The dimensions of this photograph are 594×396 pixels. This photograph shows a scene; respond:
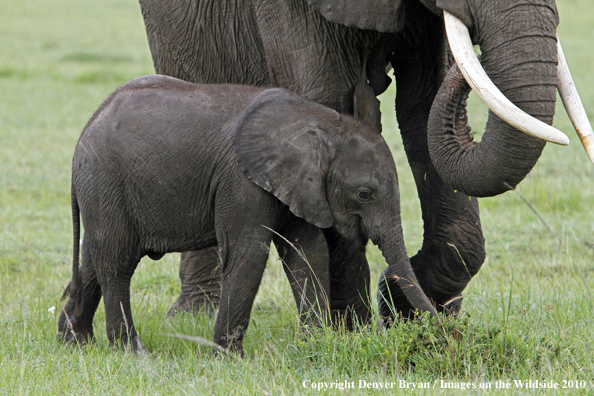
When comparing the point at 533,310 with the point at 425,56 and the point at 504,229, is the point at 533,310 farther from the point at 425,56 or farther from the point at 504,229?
the point at 504,229

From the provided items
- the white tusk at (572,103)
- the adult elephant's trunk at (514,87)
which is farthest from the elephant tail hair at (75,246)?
the white tusk at (572,103)

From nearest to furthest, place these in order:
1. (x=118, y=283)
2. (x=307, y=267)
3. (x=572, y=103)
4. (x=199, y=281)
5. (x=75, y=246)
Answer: (x=572, y=103)
(x=307, y=267)
(x=118, y=283)
(x=75, y=246)
(x=199, y=281)

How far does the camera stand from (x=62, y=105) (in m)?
15.7

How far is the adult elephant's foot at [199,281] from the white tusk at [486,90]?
2.65 m

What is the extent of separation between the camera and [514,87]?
3.49 meters

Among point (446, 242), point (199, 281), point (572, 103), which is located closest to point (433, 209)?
point (446, 242)

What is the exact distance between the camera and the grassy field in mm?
3670

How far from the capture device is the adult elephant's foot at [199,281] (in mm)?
5676

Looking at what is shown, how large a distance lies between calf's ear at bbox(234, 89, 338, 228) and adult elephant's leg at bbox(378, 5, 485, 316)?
780 millimetres

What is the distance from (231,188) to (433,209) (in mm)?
1289

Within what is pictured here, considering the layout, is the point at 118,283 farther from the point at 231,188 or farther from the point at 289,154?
the point at 289,154

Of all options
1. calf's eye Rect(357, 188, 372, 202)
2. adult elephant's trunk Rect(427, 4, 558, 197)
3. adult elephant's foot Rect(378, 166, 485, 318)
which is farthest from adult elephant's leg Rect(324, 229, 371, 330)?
adult elephant's trunk Rect(427, 4, 558, 197)

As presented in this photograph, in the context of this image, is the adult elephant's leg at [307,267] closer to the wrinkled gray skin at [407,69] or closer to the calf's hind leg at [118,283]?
the wrinkled gray skin at [407,69]

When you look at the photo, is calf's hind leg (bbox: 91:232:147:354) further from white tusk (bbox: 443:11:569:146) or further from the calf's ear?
white tusk (bbox: 443:11:569:146)
